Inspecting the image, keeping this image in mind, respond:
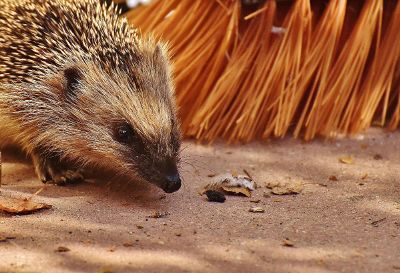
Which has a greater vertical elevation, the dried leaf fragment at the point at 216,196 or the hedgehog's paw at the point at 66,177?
the dried leaf fragment at the point at 216,196

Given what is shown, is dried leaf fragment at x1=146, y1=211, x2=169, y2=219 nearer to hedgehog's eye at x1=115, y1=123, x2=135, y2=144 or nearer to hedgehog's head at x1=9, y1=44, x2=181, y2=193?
hedgehog's head at x1=9, y1=44, x2=181, y2=193

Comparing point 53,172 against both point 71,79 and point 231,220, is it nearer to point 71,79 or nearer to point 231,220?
point 71,79

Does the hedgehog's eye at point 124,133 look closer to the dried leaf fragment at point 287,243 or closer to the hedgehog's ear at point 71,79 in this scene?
the hedgehog's ear at point 71,79

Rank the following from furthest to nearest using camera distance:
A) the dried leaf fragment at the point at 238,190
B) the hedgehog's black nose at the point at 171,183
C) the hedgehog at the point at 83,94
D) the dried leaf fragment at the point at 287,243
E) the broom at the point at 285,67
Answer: the broom at the point at 285,67
the dried leaf fragment at the point at 238,190
the hedgehog at the point at 83,94
the hedgehog's black nose at the point at 171,183
the dried leaf fragment at the point at 287,243

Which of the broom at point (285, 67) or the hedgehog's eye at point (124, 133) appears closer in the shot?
the hedgehog's eye at point (124, 133)

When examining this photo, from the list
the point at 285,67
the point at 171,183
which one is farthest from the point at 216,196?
the point at 285,67

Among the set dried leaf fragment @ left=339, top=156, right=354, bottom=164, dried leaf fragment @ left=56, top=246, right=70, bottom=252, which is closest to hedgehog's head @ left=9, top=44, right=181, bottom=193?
dried leaf fragment @ left=56, top=246, right=70, bottom=252

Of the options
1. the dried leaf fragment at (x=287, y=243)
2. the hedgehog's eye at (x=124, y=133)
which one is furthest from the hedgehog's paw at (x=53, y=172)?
the dried leaf fragment at (x=287, y=243)
